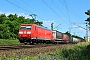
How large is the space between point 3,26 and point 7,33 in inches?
102

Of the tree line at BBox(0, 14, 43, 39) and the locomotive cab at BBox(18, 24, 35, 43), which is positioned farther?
the tree line at BBox(0, 14, 43, 39)

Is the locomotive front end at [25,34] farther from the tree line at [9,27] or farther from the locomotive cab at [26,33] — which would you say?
the tree line at [9,27]

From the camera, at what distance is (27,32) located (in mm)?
36719

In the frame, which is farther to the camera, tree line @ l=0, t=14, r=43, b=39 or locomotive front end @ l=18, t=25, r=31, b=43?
tree line @ l=0, t=14, r=43, b=39

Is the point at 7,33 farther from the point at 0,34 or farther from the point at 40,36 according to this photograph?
the point at 40,36

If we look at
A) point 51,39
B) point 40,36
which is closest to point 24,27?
point 40,36

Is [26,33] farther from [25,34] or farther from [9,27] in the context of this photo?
[9,27]

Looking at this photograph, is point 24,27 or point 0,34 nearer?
point 24,27

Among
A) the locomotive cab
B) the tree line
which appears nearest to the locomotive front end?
the locomotive cab

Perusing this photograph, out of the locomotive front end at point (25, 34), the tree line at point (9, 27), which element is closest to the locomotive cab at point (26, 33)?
the locomotive front end at point (25, 34)

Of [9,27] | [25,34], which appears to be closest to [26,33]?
[25,34]

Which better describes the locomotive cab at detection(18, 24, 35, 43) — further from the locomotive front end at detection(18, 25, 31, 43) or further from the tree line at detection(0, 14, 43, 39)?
the tree line at detection(0, 14, 43, 39)

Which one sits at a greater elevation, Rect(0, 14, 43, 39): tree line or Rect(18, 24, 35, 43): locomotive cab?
Rect(0, 14, 43, 39): tree line

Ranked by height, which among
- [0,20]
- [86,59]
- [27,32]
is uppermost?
[0,20]
